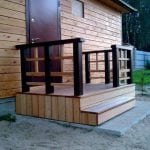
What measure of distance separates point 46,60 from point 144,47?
87.0 ft

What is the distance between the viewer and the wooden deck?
14.6 ft

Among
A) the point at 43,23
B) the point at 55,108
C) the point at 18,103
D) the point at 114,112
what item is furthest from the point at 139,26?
the point at 55,108

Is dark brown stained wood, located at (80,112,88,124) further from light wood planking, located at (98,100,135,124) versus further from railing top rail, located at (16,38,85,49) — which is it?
railing top rail, located at (16,38,85,49)

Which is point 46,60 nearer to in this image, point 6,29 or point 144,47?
point 6,29

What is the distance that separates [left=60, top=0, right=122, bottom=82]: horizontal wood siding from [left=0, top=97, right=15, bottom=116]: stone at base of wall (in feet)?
6.30

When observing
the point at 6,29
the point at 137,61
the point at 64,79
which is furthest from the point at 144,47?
the point at 6,29

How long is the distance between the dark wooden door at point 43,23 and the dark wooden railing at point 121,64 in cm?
149

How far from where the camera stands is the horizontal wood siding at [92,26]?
7.00 meters

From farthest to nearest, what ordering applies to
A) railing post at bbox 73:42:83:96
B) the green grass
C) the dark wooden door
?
1. the green grass
2. the dark wooden door
3. railing post at bbox 73:42:83:96

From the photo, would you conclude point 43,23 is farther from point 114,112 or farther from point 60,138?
point 60,138

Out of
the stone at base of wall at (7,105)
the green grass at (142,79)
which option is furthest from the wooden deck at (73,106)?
the green grass at (142,79)

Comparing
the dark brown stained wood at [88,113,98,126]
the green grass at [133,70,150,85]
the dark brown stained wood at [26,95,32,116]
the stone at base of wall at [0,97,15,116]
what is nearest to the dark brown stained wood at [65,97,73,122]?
the dark brown stained wood at [88,113,98,126]

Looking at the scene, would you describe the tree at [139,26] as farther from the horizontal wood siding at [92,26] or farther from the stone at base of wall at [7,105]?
the stone at base of wall at [7,105]

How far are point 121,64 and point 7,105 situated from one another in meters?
2.51
